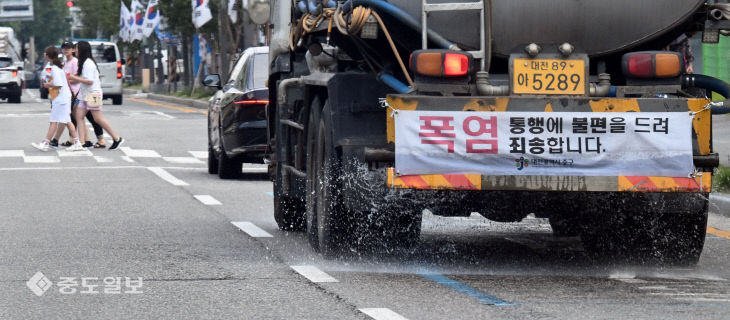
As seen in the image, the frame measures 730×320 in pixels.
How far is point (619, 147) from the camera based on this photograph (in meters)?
8.45

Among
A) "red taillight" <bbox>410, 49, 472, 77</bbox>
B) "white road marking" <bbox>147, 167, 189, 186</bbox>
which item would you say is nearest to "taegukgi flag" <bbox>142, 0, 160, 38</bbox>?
"white road marking" <bbox>147, 167, 189, 186</bbox>

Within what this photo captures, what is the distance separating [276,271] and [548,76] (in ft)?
6.44

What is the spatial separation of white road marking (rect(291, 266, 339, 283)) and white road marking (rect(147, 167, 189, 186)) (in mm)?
7832

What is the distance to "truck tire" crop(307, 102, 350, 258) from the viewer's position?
9062 millimetres

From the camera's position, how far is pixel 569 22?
859cm

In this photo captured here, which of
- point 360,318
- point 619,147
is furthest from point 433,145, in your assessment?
point 360,318

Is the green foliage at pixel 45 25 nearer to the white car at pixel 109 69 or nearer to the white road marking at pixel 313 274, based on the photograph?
the white car at pixel 109 69

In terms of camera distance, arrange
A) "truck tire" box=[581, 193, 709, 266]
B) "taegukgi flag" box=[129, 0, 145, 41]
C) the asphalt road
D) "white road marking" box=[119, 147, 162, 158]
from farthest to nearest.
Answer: "taegukgi flag" box=[129, 0, 145, 41]
"white road marking" box=[119, 147, 162, 158]
"truck tire" box=[581, 193, 709, 266]
the asphalt road

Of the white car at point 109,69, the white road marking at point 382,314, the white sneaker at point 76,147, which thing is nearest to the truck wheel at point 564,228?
the white road marking at point 382,314

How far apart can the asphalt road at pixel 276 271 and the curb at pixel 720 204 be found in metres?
0.27

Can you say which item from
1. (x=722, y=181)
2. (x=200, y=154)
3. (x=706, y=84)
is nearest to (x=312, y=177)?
(x=706, y=84)

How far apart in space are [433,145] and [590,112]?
0.86 metres

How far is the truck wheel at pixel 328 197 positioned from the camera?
906 centimetres

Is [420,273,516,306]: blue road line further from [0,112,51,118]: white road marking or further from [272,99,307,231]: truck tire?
[0,112,51,118]: white road marking
